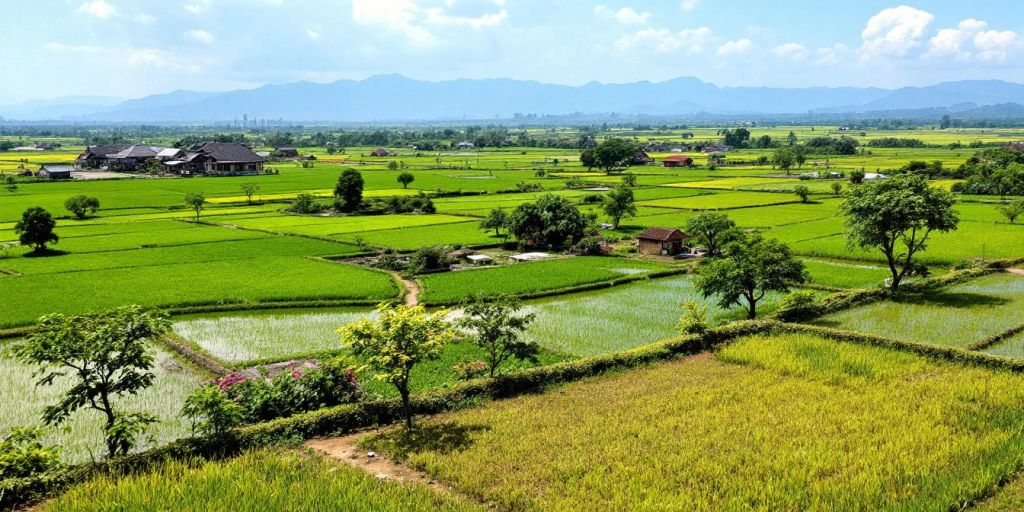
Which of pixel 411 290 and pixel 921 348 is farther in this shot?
pixel 411 290

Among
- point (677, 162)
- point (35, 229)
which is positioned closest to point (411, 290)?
point (35, 229)

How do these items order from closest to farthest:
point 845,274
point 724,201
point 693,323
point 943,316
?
point 693,323 → point 943,316 → point 845,274 → point 724,201

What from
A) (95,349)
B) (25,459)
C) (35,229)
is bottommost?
(25,459)

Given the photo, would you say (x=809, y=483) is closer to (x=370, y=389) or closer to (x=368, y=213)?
(x=370, y=389)

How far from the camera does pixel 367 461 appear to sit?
13.7 m

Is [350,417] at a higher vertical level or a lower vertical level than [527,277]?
higher

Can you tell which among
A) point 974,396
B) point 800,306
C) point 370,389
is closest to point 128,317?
point 370,389

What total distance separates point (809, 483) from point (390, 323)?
8.47 m

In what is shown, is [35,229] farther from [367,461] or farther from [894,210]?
[894,210]

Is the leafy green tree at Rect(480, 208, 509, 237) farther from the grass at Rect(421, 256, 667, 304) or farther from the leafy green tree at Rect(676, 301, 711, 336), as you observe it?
the leafy green tree at Rect(676, 301, 711, 336)

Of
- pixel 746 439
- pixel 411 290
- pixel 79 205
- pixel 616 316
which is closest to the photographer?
pixel 746 439

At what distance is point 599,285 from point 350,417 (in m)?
18.6

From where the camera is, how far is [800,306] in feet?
83.4

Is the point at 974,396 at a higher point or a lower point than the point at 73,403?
lower
